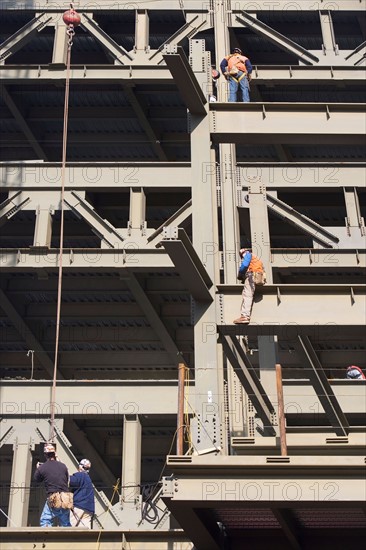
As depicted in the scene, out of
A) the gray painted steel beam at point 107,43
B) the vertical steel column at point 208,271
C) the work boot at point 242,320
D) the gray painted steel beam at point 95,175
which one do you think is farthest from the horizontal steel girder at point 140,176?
the work boot at point 242,320

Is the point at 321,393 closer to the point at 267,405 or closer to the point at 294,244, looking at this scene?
the point at 267,405

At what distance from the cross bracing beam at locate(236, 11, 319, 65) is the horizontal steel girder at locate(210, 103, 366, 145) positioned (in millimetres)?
7128

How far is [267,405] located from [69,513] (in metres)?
4.32

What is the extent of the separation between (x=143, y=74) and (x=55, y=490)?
11.7m

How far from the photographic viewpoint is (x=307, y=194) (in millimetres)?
21156

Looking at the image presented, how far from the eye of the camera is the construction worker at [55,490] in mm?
12047

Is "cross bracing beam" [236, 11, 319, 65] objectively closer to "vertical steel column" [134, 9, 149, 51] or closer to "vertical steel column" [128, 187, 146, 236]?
"vertical steel column" [134, 9, 149, 51]

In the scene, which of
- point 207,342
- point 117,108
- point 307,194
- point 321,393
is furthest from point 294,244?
point 207,342

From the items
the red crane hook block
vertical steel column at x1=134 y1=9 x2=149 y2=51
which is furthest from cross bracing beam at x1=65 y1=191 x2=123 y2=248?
the red crane hook block

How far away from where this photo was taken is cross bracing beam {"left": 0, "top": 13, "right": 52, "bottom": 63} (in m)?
20.7

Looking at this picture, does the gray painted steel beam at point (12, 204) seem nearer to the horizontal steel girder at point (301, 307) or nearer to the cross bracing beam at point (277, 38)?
the cross bracing beam at point (277, 38)

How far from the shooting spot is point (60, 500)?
12031 millimetres

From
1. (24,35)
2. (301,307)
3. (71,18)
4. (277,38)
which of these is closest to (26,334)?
(24,35)

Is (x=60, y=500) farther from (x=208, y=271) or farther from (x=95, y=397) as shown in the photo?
(x=95, y=397)
